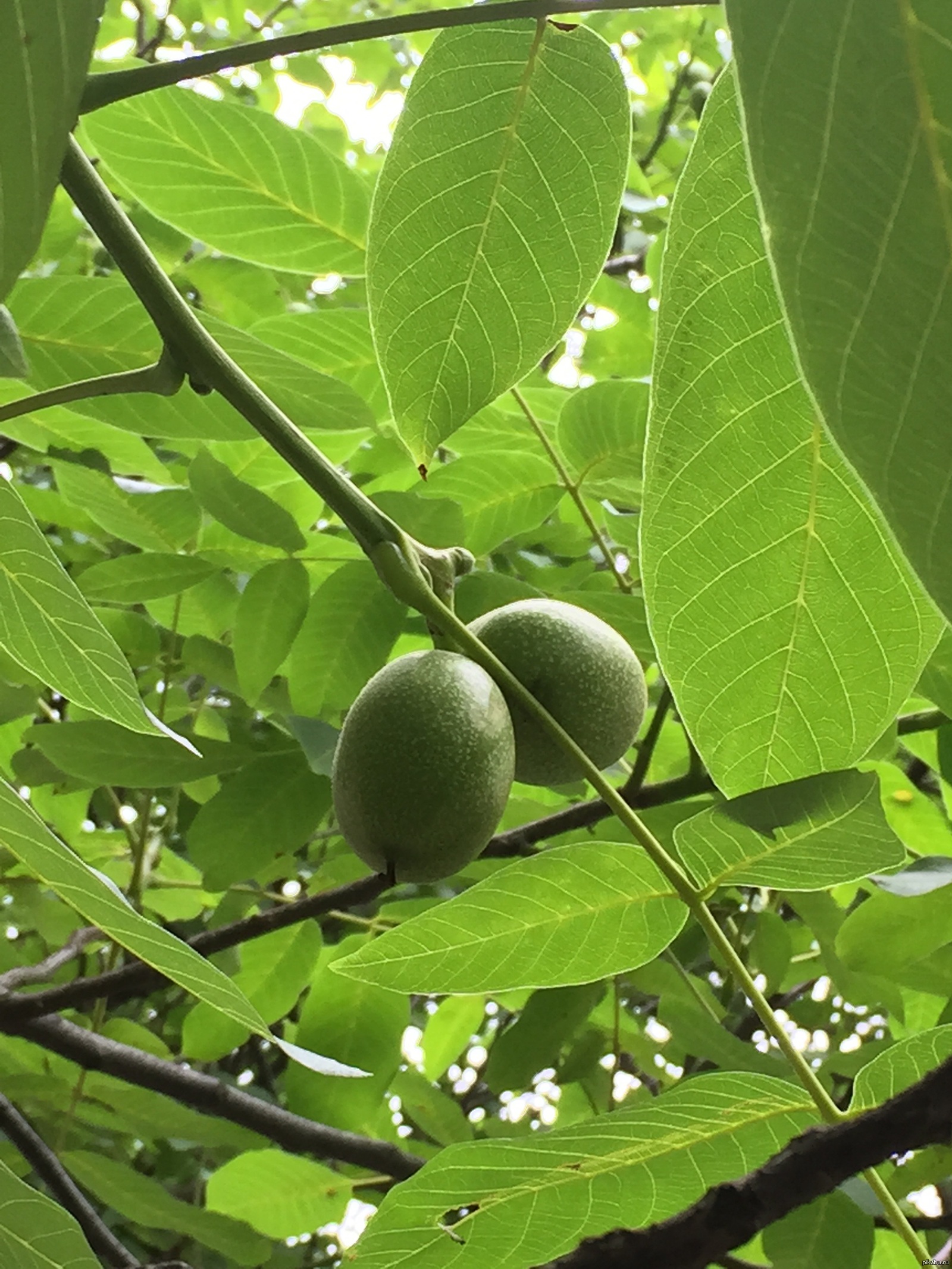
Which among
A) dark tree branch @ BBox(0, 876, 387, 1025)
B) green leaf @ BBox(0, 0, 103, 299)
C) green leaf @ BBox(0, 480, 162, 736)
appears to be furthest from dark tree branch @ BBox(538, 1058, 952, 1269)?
dark tree branch @ BBox(0, 876, 387, 1025)

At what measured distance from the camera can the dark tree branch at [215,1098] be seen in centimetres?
132

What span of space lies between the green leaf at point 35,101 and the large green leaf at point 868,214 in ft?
0.67

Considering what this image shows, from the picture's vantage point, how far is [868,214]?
36cm

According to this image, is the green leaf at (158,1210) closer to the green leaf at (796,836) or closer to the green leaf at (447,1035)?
the green leaf at (447,1035)

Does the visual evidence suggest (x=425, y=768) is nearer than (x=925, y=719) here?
Yes

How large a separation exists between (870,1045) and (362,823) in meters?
0.78

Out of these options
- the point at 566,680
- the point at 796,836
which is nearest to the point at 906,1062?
→ the point at 796,836

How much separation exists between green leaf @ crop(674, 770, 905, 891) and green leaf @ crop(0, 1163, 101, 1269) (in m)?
0.44

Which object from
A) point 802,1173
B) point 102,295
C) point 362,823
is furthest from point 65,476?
point 802,1173

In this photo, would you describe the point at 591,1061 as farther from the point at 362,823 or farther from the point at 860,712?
the point at 860,712

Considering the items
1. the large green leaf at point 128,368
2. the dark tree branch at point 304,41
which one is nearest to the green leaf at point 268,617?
the large green leaf at point 128,368

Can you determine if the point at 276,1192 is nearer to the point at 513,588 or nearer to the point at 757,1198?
the point at 513,588

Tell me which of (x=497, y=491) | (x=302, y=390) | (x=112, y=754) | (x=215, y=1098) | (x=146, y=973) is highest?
(x=302, y=390)

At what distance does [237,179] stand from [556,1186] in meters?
0.92
